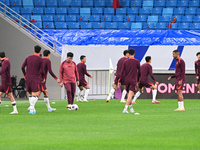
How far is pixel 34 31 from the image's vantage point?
1265 inches

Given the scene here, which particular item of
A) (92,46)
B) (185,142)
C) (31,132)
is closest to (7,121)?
(31,132)

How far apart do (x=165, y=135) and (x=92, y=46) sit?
62.8 ft

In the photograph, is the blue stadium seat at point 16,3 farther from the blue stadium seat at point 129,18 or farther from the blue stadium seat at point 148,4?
the blue stadium seat at point 148,4

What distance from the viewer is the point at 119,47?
2844 cm

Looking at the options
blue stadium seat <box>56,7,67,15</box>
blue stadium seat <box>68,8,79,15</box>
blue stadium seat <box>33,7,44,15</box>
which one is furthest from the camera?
blue stadium seat <box>68,8,79,15</box>

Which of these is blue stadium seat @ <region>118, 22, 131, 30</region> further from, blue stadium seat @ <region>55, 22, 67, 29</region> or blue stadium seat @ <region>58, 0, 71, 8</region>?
blue stadium seat @ <region>58, 0, 71, 8</region>

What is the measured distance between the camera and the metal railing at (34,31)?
3009 centimetres

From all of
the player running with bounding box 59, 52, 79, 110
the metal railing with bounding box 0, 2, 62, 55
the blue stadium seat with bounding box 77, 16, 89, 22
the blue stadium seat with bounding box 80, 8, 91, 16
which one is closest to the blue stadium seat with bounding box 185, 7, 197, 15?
the blue stadium seat with bounding box 80, 8, 91, 16

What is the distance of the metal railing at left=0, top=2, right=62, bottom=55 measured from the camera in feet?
98.7

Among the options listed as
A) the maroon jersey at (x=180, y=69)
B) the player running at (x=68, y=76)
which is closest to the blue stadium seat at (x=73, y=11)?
the player running at (x=68, y=76)

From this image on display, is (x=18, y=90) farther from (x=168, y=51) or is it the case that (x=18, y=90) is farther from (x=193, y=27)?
(x=193, y=27)

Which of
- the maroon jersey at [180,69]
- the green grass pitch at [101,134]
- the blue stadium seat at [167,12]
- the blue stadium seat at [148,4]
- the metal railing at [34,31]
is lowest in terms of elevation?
the green grass pitch at [101,134]

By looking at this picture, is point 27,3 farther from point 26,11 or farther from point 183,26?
point 183,26

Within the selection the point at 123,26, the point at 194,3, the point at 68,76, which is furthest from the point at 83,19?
the point at 68,76
